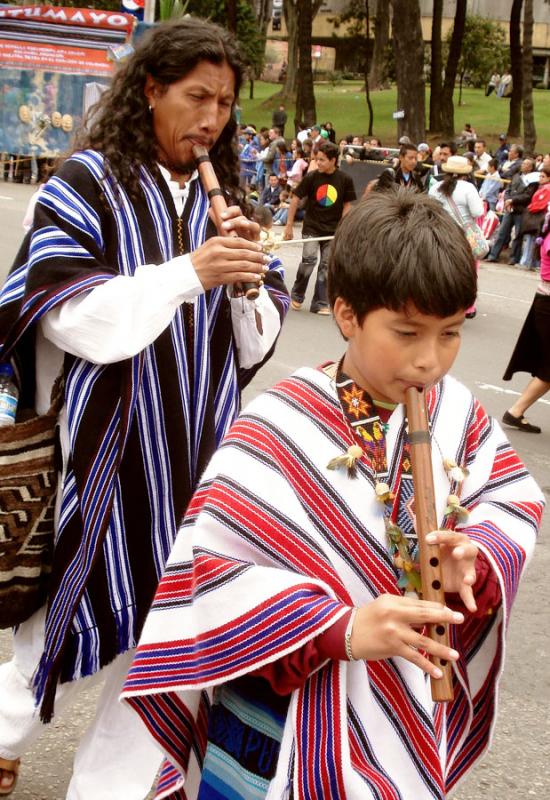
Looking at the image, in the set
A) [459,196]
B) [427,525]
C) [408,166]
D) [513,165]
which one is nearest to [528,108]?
[513,165]

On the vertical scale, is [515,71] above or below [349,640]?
above

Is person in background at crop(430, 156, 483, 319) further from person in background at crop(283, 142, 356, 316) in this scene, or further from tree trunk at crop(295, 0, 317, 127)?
tree trunk at crop(295, 0, 317, 127)

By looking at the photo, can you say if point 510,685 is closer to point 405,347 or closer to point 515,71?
point 405,347

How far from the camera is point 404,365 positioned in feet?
6.36

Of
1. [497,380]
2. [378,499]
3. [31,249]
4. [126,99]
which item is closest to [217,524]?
[378,499]

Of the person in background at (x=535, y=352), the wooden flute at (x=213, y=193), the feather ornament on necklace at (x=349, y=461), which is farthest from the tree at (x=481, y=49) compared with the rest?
the feather ornament on necklace at (x=349, y=461)

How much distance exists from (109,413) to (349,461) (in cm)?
93

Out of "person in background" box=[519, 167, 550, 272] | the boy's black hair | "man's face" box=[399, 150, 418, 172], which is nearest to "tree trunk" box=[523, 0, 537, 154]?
"person in background" box=[519, 167, 550, 272]

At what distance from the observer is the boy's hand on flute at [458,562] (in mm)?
1814

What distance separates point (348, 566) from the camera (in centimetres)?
193

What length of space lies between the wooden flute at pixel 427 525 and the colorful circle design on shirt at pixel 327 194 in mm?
10652

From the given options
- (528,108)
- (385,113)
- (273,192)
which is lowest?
(273,192)

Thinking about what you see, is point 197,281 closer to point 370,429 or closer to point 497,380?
point 370,429

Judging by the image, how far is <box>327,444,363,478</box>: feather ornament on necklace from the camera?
1953 mm
